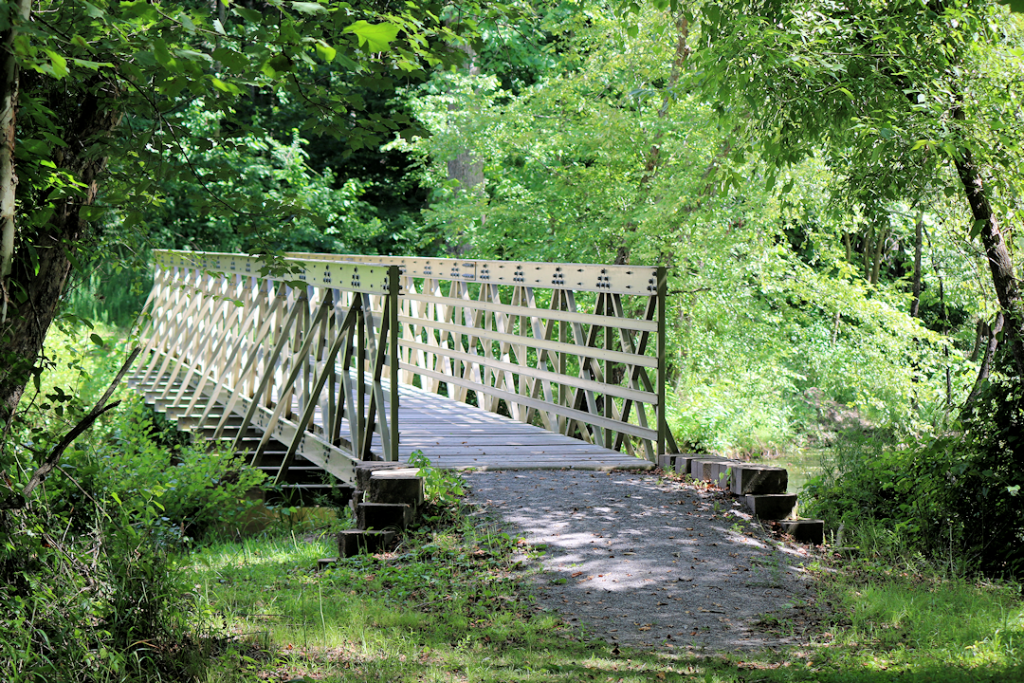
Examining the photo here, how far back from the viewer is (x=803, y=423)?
16469 mm

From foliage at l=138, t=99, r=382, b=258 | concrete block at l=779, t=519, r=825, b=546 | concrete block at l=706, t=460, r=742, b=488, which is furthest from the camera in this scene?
foliage at l=138, t=99, r=382, b=258

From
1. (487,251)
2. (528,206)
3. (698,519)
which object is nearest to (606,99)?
(528,206)

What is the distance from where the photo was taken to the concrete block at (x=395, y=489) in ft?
19.7

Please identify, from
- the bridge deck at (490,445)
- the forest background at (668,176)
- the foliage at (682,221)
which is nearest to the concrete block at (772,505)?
the forest background at (668,176)

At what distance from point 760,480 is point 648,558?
1.25 meters

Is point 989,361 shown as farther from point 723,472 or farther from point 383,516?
point 383,516

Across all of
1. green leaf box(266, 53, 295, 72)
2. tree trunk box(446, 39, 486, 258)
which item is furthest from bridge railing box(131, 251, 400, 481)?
tree trunk box(446, 39, 486, 258)

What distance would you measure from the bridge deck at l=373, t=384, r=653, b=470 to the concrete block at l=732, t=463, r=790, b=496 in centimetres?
89

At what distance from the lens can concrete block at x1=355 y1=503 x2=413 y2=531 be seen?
591cm

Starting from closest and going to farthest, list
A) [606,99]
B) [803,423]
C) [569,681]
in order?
[569,681] → [606,99] → [803,423]

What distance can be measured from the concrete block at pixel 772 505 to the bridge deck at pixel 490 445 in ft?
3.45

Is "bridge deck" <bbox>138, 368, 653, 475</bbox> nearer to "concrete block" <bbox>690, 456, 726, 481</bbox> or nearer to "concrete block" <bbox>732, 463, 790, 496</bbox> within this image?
"concrete block" <bbox>690, 456, 726, 481</bbox>

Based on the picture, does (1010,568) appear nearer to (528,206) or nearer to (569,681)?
(569,681)

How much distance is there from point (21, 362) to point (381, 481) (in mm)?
2925
